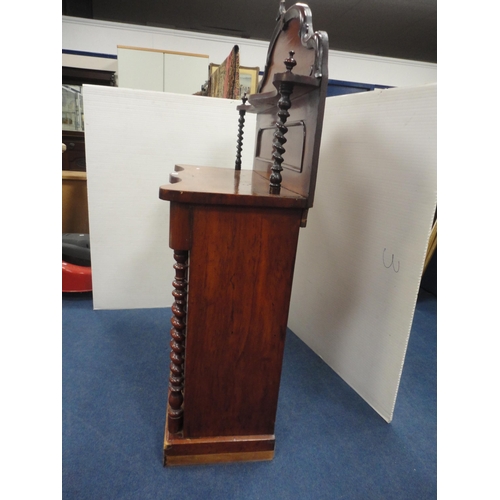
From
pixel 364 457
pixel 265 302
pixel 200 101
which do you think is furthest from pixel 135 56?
pixel 364 457

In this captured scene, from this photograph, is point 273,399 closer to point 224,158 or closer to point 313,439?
point 313,439

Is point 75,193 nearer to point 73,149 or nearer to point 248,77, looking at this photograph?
point 73,149

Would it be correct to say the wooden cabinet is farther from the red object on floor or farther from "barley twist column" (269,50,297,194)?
"barley twist column" (269,50,297,194)

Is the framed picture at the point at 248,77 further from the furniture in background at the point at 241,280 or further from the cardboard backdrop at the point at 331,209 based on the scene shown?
the furniture in background at the point at 241,280

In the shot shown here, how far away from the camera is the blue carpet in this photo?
3.93ft

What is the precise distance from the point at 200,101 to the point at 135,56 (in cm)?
288

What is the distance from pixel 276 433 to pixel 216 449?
27 centimetres

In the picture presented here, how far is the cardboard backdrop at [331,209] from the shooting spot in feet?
4.54

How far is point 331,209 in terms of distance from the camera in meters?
1.80

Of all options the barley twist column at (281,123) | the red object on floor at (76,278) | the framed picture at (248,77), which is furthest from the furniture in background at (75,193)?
the barley twist column at (281,123)

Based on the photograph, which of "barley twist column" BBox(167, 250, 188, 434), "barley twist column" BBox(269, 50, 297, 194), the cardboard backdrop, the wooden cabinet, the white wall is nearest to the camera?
"barley twist column" BBox(269, 50, 297, 194)

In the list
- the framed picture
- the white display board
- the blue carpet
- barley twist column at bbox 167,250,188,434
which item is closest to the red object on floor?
the blue carpet

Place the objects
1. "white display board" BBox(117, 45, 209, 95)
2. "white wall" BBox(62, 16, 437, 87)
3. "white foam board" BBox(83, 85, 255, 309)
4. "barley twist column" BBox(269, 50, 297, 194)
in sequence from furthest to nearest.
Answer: "white wall" BBox(62, 16, 437, 87)
"white display board" BBox(117, 45, 209, 95)
"white foam board" BBox(83, 85, 255, 309)
"barley twist column" BBox(269, 50, 297, 194)

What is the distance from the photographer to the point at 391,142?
1.42 meters
